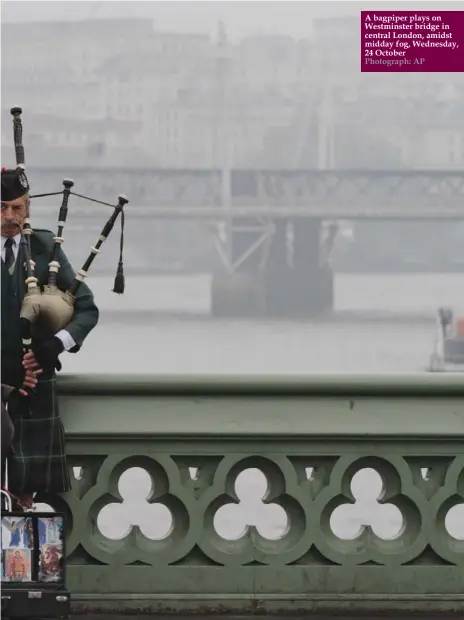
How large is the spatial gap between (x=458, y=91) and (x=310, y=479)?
76.6 m

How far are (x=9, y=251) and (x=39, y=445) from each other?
40cm

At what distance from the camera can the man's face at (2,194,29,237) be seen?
8.84ft

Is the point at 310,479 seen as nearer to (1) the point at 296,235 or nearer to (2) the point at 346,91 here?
(1) the point at 296,235

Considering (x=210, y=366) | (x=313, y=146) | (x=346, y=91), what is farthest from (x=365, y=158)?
(x=210, y=366)

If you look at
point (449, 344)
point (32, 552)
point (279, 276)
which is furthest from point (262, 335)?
point (32, 552)

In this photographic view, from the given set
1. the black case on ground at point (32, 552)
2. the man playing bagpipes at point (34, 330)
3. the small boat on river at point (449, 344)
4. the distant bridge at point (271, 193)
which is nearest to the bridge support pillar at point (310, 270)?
the distant bridge at point (271, 193)

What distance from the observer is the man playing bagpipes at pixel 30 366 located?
8.82ft

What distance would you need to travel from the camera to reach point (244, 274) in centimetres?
5053

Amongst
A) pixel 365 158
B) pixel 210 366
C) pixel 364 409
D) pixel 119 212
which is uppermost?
pixel 365 158

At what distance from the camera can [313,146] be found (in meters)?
61.1

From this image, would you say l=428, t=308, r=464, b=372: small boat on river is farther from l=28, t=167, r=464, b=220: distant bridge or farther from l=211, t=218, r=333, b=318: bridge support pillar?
l=28, t=167, r=464, b=220: distant bridge

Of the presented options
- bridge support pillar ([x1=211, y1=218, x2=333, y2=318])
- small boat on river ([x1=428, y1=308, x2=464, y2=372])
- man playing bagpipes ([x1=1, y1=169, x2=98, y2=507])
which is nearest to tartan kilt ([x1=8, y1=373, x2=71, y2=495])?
man playing bagpipes ([x1=1, y1=169, x2=98, y2=507])
